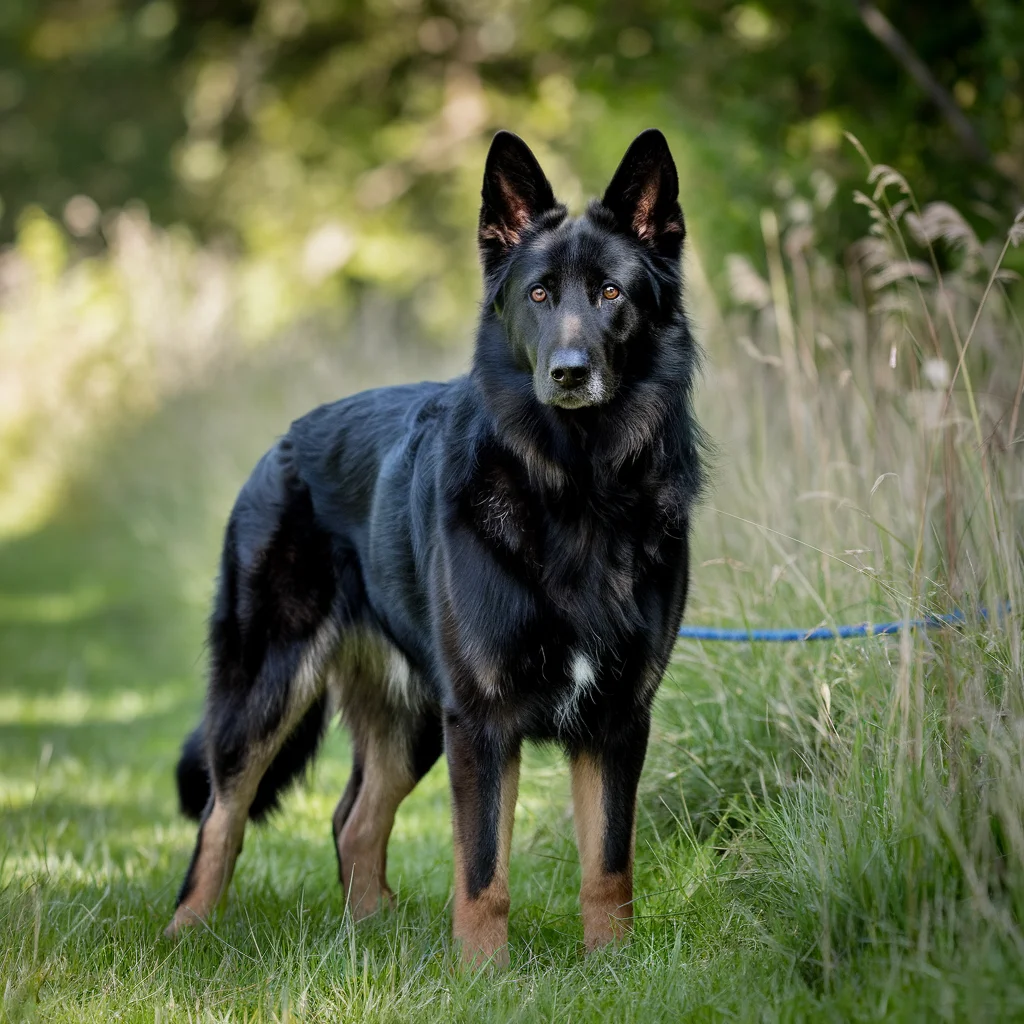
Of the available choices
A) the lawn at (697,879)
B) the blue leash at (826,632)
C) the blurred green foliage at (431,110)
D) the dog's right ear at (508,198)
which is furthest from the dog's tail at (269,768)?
the blurred green foliage at (431,110)

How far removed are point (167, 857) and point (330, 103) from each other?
16171mm

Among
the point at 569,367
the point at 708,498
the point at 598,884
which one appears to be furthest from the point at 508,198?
the point at 598,884

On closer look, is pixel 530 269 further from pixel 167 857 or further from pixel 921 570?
pixel 167 857

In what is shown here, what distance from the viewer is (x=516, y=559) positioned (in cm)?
330

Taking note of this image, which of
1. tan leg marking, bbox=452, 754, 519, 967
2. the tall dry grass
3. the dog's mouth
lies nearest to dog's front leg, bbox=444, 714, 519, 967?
tan leg marking, bbox=452, 754, 519, 967

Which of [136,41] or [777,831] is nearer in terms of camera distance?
[777,831]

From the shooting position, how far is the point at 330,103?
18.9 metres

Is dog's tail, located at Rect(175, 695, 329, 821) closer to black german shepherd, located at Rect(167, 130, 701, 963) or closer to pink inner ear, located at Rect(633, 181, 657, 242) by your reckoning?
black german shepherd, located at Rect(167, 130, 701, 963)

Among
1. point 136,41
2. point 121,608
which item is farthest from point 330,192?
point 121,608

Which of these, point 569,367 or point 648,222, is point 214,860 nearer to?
point 569,367

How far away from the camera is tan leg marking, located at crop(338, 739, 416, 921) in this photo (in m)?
4.16

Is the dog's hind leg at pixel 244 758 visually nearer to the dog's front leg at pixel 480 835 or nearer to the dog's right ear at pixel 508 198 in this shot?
the dog's front leg at pixel 480 835

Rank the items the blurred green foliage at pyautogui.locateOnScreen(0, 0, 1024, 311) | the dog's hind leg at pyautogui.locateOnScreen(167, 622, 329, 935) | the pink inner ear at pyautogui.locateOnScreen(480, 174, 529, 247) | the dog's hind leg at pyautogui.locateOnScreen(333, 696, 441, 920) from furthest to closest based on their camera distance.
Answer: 1. the blurred green foliage at pyautogui.locateOnScreen(0, 0, 1024, 311)
2. the dog's hind leg at pyautogui.locateOnScreen(333, 696, 441, 920)
3. the dog's hind leg at pyautogui.locateOnScreen(167, 622, 329, 935)
4. the pink inner ear at pyautogui.locateOnScreen(480, 174, 529, 247)

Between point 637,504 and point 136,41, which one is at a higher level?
point 136,41
